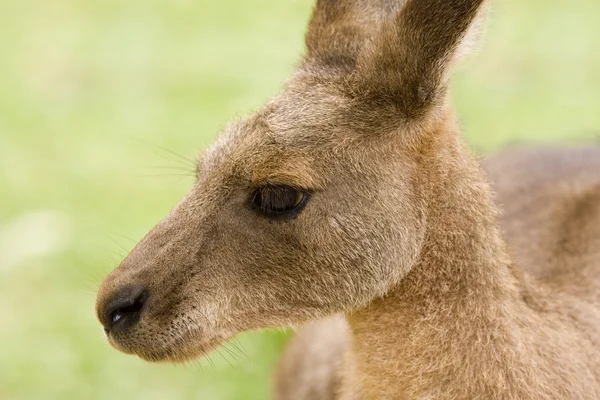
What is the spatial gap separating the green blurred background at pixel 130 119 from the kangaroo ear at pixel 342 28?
441mm

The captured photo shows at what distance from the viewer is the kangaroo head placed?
9.89 feet

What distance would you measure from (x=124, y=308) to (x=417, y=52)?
3.94ft

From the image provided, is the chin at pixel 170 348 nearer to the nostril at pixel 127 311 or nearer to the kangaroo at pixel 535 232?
the nostril at pixel 127 311

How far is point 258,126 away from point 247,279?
495 millimetres

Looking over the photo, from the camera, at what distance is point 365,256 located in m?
3.02

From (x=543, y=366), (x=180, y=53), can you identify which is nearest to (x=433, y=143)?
(x=543, y=366)

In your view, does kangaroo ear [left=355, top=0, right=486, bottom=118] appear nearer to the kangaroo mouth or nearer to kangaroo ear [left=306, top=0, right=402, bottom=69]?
kangaroo ear [left=306, top=0, right=402, bottom=69]

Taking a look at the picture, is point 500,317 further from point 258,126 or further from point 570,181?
point 570,181

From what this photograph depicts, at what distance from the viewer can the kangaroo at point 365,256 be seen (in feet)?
9.90

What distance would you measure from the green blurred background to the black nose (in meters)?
1.26

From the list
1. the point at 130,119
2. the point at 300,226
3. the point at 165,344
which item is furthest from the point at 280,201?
the point at 130,119

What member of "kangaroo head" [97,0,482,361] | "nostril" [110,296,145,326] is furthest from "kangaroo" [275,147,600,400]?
"nostril" [110,296,145,326]

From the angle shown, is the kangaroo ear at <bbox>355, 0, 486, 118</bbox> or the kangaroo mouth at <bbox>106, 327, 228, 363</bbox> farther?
the kangaroo mouth at <bbox>106, 327, 228, 363</bbox>

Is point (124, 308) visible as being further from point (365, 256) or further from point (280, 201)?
point (365, 256)
